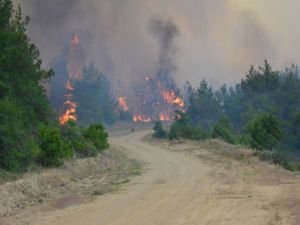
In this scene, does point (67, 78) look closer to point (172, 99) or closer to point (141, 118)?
point (141, 118)

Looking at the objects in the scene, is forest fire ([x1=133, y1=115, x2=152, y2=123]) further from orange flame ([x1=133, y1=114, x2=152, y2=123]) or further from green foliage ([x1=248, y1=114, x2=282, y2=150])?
green foliage ([x1=248, y1=114, x2=282, y2=150])

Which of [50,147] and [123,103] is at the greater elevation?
[123,103]

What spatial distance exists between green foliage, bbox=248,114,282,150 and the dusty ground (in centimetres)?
1397

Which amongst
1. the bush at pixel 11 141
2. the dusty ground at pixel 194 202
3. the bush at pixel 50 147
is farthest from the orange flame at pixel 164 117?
the bush at pixel 11 141

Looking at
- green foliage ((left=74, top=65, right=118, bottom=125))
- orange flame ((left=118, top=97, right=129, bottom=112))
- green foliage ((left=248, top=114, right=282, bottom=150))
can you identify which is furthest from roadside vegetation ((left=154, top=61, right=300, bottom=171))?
orange flame ((left=118, top=97, right=129, bottom=112))

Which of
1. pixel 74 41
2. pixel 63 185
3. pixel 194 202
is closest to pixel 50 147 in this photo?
pixel 63 185

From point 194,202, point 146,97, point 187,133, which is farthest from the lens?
point 146,97

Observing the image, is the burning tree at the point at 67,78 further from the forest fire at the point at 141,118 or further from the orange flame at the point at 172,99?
the orange flame at the point at 172,99

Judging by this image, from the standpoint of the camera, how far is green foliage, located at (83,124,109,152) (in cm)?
4294

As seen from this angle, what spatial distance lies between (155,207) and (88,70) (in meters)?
101

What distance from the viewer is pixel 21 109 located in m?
27.0

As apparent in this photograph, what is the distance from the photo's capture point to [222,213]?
15.9 meters

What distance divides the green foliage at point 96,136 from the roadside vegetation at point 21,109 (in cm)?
890

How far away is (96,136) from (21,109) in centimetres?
1710
